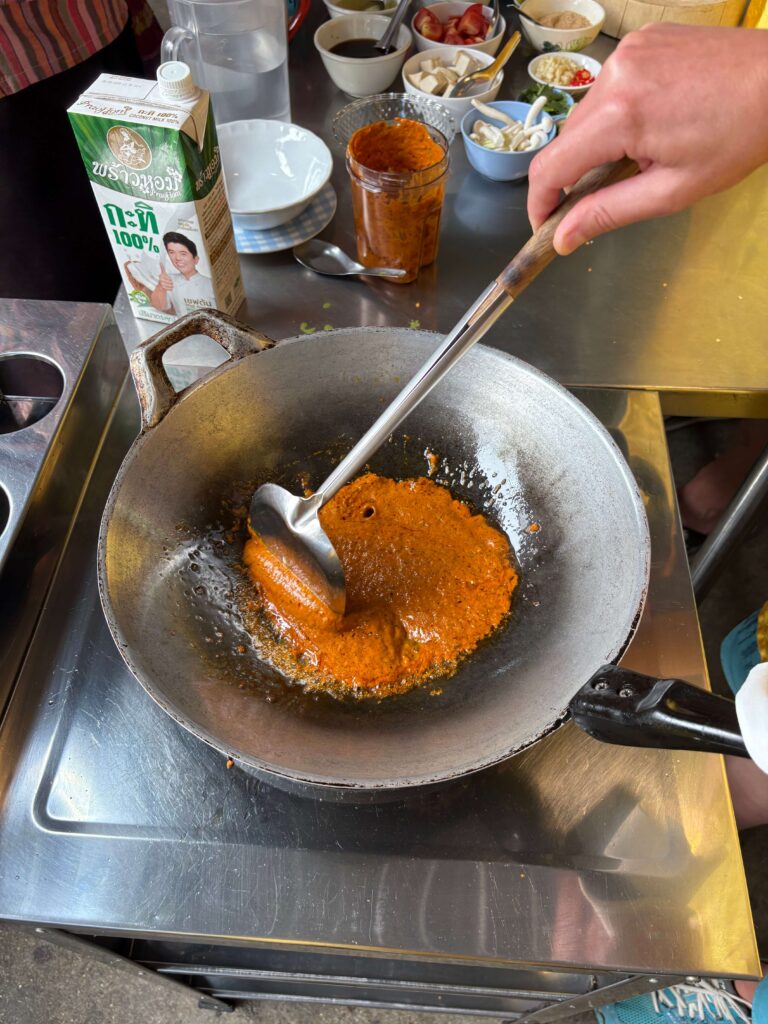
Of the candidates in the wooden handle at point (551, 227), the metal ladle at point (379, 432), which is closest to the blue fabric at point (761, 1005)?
the metal ladle at point (379, 432)

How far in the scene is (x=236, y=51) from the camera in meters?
1.09

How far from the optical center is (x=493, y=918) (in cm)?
60

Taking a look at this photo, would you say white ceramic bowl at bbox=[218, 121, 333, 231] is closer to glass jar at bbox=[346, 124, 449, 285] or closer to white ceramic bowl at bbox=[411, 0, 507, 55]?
glass jar at bbox=[346, 124, 449, 285]

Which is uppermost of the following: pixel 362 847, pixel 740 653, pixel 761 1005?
pixel 362 847

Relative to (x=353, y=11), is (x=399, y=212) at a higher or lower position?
lower

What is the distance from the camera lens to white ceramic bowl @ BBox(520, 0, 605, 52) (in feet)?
4.28

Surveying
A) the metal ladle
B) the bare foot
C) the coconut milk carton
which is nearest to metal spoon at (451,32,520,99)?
the coconut milk carton

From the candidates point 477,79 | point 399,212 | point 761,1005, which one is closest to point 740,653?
point 761,1005

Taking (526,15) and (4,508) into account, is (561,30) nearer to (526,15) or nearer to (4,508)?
(526,15)

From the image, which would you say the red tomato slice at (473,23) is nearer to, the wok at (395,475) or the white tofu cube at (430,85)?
the white tofu cube at (430,85)

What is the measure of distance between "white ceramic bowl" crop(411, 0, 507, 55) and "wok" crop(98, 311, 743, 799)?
784mm

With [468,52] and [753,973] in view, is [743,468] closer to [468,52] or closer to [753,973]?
[468,52]

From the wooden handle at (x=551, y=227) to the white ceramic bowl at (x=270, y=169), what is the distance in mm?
517

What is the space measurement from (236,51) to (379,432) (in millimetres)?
775
